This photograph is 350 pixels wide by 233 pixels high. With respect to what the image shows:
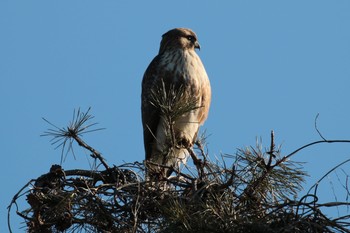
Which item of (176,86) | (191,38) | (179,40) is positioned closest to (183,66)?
(176,86)

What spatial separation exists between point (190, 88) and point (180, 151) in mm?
827

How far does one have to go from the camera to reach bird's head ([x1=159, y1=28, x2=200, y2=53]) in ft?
24.4

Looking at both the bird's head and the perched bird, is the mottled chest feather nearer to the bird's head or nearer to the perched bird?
the perched bird

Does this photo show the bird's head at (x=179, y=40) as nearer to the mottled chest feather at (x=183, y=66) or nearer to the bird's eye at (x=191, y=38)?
the bird's eye at (x=191, y=38)

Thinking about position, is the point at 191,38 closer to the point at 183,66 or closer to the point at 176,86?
the point at 183,66

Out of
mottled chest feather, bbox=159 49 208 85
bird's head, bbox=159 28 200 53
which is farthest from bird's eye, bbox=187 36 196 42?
mottled chest feather, bbox=159 49 208 85

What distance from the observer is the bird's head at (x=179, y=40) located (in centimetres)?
744

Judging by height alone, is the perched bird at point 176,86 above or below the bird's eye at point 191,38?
below

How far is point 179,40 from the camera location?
294 inches

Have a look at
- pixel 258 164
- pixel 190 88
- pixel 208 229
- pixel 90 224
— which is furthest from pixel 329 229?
pixel 190 88

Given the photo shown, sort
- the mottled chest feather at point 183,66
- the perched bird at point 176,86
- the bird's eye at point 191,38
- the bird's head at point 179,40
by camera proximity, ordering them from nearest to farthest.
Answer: the perched bird at point 176,86 → the mottled chest feather at point 183,66 → the bird's head at point 179,40 → the bird's eye at point 191,38

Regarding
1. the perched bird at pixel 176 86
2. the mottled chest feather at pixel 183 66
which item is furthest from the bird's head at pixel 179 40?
the mottled chest feather at pixel 183 66

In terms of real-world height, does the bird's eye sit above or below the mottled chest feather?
above

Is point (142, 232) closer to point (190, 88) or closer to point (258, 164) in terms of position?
point (258, 164)
